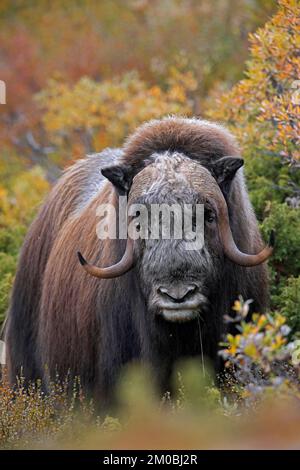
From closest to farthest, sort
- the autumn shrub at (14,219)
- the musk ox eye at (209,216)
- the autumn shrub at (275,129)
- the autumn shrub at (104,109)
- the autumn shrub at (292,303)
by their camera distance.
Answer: the musk ox eye at (209,216) < the autumn shrub at (292,303) < the autumn shrub at (275,129) < the autumn shrub at (14,219) < the autumn shrub at (104,109)

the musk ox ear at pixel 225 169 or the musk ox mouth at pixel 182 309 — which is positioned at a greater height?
the musk ox ear at pixel 225 169

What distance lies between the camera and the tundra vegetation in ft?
12.0

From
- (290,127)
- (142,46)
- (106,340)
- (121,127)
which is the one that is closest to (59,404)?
(106,340)

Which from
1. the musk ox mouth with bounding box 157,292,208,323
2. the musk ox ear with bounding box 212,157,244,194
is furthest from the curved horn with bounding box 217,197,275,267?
the musk ox mouth with bounding box 157,292,208,323

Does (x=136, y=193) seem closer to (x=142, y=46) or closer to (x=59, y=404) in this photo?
(x=59, y=404)

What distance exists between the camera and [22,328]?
6.50m

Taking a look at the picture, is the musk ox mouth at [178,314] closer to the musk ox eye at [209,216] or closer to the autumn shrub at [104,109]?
the musk ox eye at [209,216]

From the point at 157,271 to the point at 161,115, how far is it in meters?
6.35

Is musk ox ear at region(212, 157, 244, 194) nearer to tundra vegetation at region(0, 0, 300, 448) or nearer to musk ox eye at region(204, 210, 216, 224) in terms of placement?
musk ox eye at region(204, 210, 216, 224)

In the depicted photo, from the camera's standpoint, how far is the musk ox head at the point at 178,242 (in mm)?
4594

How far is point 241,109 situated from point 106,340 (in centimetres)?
250

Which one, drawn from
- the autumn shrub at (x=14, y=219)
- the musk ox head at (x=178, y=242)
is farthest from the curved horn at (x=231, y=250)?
the autumn shrub at (x=14, y=219)

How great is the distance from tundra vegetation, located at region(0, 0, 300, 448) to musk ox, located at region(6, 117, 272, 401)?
158 mm

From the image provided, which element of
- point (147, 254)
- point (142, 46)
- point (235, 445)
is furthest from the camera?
point (142, 46)
